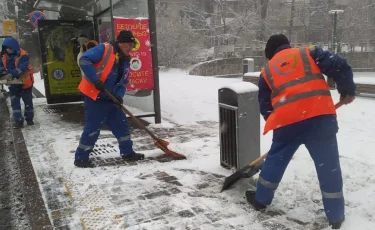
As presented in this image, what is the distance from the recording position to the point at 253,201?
3.46 meters

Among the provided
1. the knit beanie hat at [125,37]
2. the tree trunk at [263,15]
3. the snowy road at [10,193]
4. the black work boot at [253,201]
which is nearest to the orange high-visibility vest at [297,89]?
the black work boot at [253,201]

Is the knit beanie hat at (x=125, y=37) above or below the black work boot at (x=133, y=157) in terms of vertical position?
above

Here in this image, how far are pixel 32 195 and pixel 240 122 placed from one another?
2.38 metres

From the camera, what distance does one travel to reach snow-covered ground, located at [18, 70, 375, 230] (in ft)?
10.6

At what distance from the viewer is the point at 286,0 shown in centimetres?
4103

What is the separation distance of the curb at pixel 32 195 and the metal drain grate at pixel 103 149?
0.93 metres

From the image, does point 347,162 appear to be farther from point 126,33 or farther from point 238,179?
point 126,33

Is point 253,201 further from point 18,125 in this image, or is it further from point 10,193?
point 18,125

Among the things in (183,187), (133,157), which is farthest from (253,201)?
(133,157)

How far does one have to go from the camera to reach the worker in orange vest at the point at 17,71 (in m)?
6.92

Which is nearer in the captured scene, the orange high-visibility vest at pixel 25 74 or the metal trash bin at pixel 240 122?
the metal trash bin at pixel 240 122

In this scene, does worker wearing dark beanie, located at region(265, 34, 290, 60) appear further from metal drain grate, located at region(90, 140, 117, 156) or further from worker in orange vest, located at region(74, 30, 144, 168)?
metal drain grate, located at region(90, 140, 117, 156)

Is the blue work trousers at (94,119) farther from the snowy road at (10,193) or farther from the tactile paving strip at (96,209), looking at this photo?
the snowy road at (10,193)

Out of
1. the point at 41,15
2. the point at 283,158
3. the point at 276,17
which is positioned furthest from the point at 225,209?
the point at 276,17
